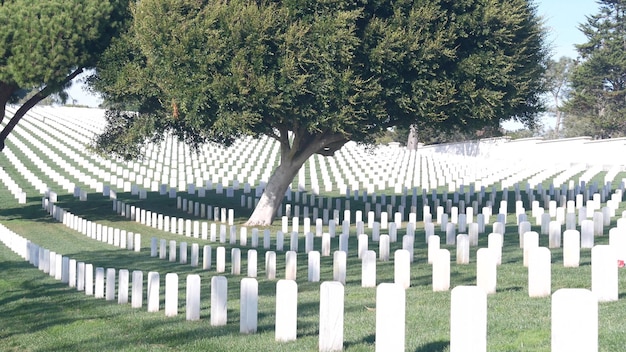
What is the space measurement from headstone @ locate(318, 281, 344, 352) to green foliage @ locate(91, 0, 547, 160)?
18.7 meters

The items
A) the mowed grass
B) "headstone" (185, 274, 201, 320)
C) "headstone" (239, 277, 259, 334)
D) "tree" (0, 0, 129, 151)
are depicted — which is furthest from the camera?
"tree" (0, 0, 129, 151)

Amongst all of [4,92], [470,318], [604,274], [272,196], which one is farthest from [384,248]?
[4,92]

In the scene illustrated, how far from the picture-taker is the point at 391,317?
318 inches

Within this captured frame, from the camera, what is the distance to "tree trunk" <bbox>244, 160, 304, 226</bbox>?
31266 mm

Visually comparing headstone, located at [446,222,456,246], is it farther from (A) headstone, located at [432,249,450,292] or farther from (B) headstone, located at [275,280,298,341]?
(B) headstone, located at [275,280,298,341]

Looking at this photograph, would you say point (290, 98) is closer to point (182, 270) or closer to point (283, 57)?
point (283, 57)

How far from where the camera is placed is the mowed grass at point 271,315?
9547mm

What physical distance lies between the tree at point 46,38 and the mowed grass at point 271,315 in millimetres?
10959

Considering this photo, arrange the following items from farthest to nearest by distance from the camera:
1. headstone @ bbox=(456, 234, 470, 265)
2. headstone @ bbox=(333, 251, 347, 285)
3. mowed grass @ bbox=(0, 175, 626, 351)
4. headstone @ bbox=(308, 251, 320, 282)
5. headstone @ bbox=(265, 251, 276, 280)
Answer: headstone @ bbox=(456, 234, 470, 265)
headstone @ bbox=(265, 251, 276, 280)
headstone @ bbox=(308, 251, 320, 282)
headstone @ bbox=(333, 251, 347, 285)
mowed grass @ bbox=(0, 175, 626, 351)

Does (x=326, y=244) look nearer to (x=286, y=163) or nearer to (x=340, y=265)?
(x=340, y=265)

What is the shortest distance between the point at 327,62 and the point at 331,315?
19.3m

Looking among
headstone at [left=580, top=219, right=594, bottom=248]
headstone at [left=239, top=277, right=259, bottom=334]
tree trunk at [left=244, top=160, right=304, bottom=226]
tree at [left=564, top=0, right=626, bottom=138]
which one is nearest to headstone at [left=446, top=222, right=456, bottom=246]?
headstone at [left=580, top=219, right=594, bottom=248]

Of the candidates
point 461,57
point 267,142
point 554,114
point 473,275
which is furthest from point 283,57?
point 554,114

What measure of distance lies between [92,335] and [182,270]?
7531 mm
